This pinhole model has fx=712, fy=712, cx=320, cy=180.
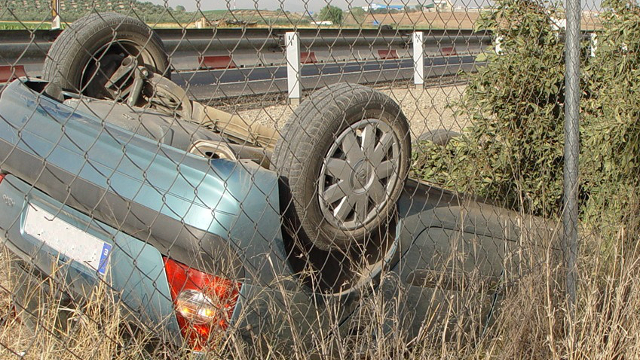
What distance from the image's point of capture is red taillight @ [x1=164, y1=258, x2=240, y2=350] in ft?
7.84

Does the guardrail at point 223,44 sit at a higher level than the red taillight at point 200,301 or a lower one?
higher

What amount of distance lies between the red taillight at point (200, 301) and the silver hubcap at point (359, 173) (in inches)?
19.1

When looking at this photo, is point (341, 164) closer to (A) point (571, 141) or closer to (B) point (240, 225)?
(B) point (240, 225)

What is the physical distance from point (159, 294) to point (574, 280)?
74.5 inches

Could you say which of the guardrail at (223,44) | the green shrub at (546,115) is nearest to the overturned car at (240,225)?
the green shrub at (546,115)

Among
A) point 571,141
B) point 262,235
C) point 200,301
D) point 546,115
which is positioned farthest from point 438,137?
point 200,301

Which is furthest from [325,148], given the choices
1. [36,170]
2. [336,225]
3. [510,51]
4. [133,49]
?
[510,51]

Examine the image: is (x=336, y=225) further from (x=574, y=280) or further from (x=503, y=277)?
(x=574, y=280)

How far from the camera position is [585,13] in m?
4.14

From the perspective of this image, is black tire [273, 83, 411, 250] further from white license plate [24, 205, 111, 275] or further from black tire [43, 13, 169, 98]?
black tire [43, 13, 169, 98]

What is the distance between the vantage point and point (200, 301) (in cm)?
241

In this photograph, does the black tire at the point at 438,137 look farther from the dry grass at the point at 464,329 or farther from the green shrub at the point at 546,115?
the dry grass at the point at 464,329

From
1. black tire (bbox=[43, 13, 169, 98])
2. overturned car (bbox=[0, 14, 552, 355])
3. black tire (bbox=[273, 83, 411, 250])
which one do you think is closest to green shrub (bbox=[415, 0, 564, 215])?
overturned car (bbox=[0, 14, 552, 355])

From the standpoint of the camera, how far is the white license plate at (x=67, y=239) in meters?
2.52
